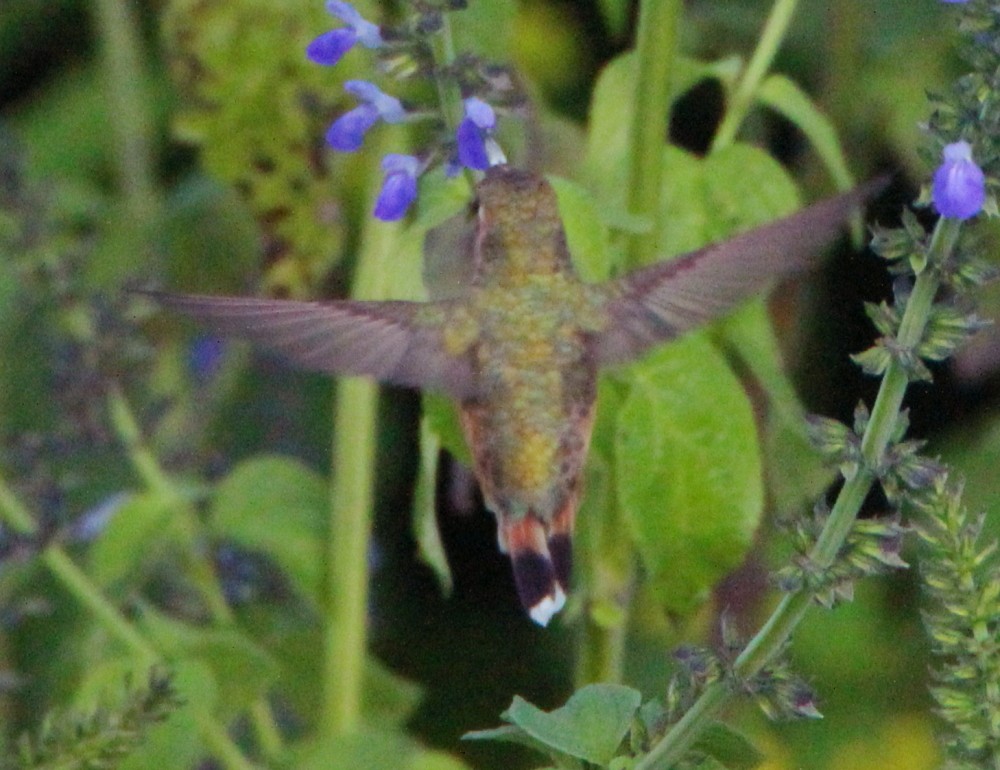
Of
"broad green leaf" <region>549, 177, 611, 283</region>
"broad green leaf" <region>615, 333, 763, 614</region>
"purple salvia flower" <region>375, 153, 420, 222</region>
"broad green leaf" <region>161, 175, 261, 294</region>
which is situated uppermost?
"purple salvia flower" <region>375, 153, 420, 222</region>

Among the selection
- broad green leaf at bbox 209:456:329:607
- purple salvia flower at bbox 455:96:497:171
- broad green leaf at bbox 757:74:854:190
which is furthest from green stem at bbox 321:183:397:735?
purple salvia flower at bbox 455:96:497:171

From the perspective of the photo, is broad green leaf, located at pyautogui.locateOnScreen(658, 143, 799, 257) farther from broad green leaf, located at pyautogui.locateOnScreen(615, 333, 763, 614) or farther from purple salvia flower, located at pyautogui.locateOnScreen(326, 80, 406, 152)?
purple salvia flower, located at pyautogui.locateOnScreen(326, 80, 406, 152)

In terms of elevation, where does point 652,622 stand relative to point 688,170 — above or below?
below

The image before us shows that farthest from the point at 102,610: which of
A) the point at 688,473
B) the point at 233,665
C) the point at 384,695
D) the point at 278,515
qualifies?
the point at 688,473

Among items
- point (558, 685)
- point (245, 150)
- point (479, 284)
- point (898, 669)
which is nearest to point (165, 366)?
point (245, 150)

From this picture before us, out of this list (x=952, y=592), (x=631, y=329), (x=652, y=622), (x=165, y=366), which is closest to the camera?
(x=952, y=592)

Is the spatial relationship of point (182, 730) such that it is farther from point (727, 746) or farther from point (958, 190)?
point (958, 190)

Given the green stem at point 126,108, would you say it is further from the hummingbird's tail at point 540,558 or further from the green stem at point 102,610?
the hummingbird's tail at point 540,558

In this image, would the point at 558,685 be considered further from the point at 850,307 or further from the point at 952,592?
the point at 952,592
